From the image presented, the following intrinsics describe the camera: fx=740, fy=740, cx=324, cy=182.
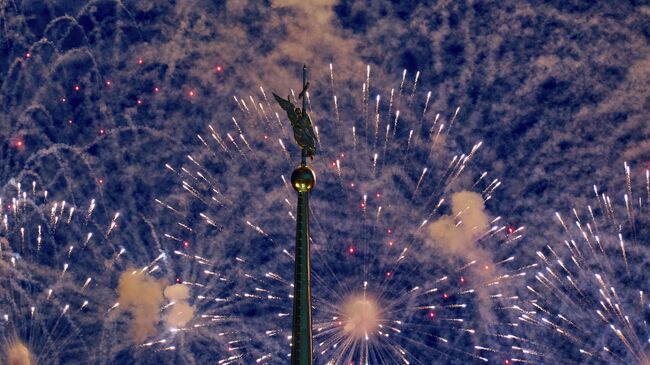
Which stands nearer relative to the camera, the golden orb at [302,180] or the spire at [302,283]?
the spire at [302,283]

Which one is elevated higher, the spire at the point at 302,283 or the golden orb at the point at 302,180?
the golden orb at the point at 302,180

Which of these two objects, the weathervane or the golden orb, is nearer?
the weathervane

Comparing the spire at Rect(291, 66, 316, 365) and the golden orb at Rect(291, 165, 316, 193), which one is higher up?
the golden orb at Rect(291, 165, 316, 193)

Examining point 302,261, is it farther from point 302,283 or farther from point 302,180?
point 302,180

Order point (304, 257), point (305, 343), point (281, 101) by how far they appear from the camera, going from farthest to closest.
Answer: point (281, 101) < point (304, 257) < point (305, 343)

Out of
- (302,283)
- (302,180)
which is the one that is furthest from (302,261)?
(302,180)

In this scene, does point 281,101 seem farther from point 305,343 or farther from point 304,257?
point 305,343

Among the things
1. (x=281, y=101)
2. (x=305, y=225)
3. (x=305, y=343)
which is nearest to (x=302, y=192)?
(x=305, y=225)

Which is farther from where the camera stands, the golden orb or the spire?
the golden orb
